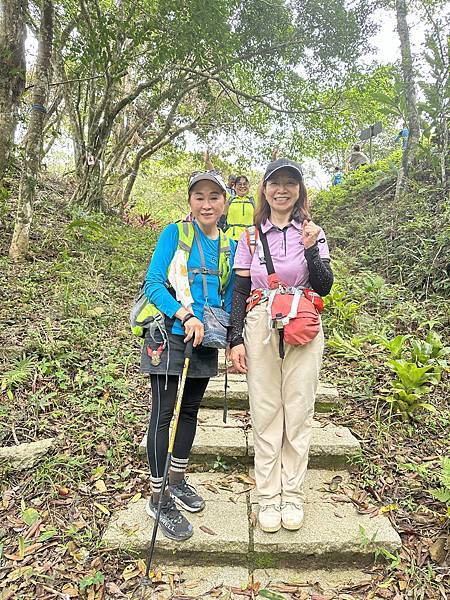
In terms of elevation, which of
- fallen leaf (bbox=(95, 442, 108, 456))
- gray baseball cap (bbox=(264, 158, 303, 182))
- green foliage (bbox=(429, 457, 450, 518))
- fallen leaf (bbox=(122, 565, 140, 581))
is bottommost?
fallen leaf (bbox=(122, 565, 140, 581))

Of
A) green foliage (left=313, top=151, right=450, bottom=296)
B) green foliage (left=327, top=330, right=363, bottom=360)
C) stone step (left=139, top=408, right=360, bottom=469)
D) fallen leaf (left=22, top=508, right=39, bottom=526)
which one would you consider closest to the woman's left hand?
stone step (left=139, top=408, right=360, bottom=469)

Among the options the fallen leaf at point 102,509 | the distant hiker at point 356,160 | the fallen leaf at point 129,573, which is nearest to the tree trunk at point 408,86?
the distant hiker at point 356,160

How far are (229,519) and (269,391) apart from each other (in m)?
0.90

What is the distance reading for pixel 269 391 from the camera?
2.65 metres

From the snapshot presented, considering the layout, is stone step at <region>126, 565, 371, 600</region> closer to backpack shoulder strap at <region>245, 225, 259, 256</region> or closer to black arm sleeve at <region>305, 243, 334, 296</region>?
black arm sleeve at <region>305, 243, 334, 296</region>

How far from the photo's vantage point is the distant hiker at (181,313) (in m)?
2.51

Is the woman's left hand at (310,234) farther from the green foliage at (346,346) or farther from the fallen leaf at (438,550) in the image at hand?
the green foliage at (346,346)

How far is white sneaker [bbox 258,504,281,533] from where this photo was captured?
266cm

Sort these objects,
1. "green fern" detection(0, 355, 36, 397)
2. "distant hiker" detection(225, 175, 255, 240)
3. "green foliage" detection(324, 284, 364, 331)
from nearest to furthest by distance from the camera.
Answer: "green fern" detection(0, 355, 36, 397) < "green foliage" detection(324, 284, 364, 331) < "distant hiker" detection(225, 175, 255, 240)

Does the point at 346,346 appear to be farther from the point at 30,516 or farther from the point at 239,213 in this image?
the point at 30,516

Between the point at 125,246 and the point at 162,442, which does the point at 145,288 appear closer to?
the point at 162,442

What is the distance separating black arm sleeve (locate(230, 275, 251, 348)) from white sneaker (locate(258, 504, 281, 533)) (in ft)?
3.32

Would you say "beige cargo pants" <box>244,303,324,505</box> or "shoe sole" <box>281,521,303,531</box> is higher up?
"beige cargo pants" <box>244,303,324,505</box>

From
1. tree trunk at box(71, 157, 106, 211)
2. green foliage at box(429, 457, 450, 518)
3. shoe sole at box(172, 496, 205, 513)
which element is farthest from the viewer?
tree trunk at box(71, 157, 106, 211)
